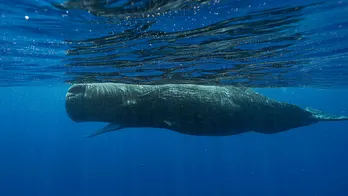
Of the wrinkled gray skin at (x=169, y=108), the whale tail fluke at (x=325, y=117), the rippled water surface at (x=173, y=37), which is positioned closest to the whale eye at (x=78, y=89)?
the wrinkled gray skin at (x=169, y=108)

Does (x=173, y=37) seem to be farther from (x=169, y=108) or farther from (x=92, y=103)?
(x=92, y=103)

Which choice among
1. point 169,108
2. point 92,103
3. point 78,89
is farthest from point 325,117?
point 78,89

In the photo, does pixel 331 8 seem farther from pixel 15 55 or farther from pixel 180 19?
pixel 15 55

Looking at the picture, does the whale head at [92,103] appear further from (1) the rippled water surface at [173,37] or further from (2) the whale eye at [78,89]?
(1) the rippled water surface at [173,37]

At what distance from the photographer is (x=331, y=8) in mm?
8156

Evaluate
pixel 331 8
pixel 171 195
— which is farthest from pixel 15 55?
pixel 171 195

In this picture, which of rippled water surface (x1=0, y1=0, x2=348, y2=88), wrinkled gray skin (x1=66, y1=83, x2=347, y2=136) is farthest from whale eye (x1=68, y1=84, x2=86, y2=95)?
rippled water surface (x1=0, y1=0, x2=348, y2=88)

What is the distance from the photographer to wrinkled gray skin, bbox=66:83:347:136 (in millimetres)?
8656

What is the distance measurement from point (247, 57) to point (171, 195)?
58820 mm

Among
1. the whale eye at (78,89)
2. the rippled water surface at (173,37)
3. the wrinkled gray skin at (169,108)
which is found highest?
the rippled water surface at (173,37)

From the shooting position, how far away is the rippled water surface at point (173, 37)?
797 cm

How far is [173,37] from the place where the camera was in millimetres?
10695

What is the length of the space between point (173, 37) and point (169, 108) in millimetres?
2999

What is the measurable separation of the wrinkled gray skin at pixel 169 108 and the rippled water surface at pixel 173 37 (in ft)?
6.69
